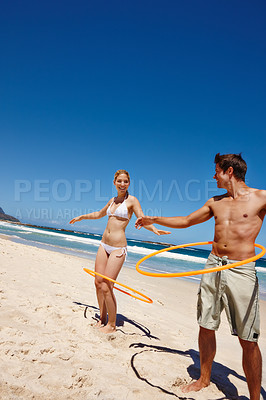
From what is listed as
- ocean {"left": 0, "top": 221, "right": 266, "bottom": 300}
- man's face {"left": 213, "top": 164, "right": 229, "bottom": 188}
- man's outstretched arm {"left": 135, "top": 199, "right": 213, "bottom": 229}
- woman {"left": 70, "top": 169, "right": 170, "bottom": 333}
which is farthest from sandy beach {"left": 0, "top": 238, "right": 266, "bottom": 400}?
ocean {"left": 0, "top": 221, "right": 266, "bottom": 300}

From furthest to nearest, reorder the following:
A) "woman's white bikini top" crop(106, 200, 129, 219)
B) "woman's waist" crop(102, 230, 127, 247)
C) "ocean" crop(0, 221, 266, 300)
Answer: "ocean" crop(0, 221, 266, 300) → "woman's white bikini top" crop(106, 200, 129, 219) → "woman's waist" crop(102, 230, 127, 247)

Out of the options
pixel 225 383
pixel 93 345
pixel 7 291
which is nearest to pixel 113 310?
pixel 93 345

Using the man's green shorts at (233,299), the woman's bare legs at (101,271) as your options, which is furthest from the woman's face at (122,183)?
the man's green shorts at (233,299)

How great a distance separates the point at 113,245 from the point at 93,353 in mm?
1554

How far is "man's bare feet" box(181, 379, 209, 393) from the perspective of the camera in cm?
286

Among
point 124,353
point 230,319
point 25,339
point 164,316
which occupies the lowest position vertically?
point 164,316

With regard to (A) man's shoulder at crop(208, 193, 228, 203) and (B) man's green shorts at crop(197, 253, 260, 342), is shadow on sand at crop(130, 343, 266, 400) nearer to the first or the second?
(B) man's green shorts at crop(197, 253, 260, 342)

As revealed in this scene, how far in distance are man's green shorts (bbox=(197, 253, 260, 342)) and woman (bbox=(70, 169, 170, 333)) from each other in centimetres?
137

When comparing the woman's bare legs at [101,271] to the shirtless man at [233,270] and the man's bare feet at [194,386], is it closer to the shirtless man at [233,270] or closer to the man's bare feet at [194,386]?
the shirtless man at [233,270]

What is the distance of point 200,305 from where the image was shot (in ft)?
9.45

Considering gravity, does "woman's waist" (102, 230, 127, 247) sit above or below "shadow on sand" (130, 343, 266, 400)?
above

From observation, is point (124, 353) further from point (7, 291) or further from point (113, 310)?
point (7, 291)

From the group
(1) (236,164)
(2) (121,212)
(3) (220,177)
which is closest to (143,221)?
(2) (121,212)

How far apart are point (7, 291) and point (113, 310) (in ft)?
7.30
